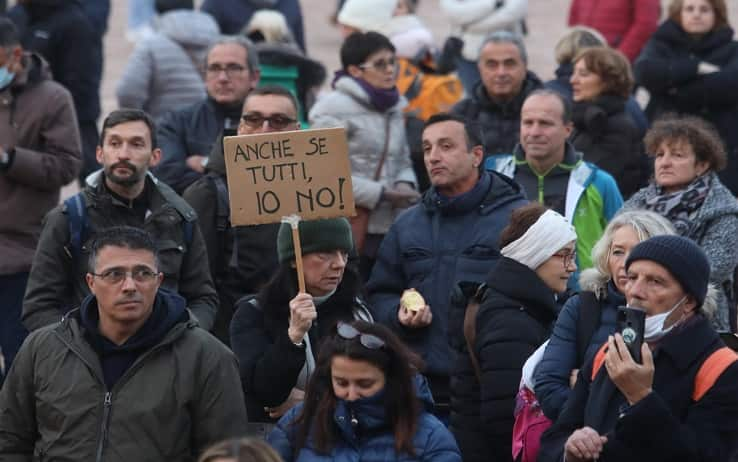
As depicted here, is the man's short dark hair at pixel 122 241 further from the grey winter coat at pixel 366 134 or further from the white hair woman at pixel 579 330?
the grey winter coat at pixel 366 134

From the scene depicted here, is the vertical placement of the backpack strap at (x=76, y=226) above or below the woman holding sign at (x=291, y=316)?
above

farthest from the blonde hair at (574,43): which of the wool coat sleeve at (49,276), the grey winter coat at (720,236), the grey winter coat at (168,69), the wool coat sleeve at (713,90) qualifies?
the wool coat sleeve at (49,276)

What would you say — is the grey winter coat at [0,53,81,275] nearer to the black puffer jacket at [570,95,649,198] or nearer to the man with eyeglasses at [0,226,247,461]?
the man with eyeglasses at [0,226,247,461]

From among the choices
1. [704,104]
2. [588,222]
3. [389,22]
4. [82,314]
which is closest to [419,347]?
[588,222]

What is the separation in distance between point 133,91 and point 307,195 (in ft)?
13.9

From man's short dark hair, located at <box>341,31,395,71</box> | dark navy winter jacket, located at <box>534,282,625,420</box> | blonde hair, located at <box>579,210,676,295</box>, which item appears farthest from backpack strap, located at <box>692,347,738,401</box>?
man's short dark hair, located at <box>341,31,395,71</box>

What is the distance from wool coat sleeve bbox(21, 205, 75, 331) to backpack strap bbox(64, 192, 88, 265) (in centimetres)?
2

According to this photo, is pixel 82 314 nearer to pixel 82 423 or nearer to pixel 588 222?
pixel 82 423

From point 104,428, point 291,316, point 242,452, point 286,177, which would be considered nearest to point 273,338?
point 291,316

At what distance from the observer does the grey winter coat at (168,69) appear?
11578mm

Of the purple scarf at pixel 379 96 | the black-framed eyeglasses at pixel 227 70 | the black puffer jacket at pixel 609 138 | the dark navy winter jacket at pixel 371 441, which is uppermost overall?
the black-framed eyeglasses at pixel 227 70

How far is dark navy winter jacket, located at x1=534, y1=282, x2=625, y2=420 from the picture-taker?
6.88m

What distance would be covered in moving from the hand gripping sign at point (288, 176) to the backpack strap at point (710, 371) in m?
1.94

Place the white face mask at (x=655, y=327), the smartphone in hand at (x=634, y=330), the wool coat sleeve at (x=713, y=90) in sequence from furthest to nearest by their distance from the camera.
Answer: the wool coat sleeve at (x=713, y=90) → the white face mask at (x=655, y=327) → the smartphone in hand at (x=634, y=330)
